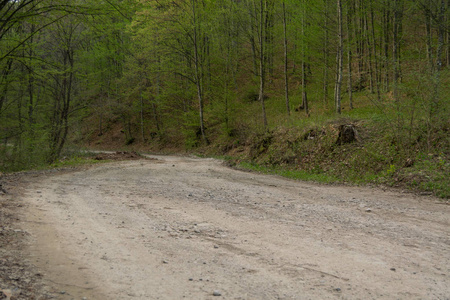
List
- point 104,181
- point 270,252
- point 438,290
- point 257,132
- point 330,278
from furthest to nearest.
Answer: point 257,132, point 104,181, point 270,252, point 330,278, point 438,290

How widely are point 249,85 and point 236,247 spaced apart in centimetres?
2915

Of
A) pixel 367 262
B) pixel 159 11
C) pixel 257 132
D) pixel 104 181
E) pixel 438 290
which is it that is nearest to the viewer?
pixel 438 290

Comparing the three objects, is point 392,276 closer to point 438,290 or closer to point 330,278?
point 438,290

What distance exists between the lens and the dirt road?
3023 mm

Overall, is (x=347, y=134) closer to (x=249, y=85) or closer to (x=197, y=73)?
(x=197, y=73)

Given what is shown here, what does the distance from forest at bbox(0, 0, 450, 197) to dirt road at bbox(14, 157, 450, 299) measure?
4.42 meters

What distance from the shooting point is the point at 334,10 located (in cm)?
1978

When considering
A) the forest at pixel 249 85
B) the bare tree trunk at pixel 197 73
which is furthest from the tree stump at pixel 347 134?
the bare tree trunk at pixel 197 73

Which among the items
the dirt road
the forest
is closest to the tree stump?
the forest

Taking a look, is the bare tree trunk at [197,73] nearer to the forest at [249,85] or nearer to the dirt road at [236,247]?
the forest at [249,85]

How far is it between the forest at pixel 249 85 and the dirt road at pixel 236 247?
14.5 feet

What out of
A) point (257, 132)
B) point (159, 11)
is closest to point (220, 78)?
point (159, 11)

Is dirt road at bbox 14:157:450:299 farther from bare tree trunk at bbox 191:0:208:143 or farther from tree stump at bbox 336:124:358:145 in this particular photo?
bare tree trunk at bbox 191:0:208:143

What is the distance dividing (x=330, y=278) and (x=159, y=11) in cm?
2547
